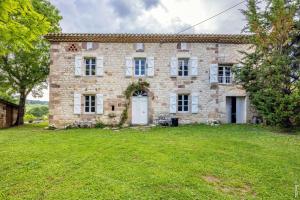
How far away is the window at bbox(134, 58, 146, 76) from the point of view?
51.3 feet

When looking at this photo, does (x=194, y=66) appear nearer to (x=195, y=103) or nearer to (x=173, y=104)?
(x=195, y=103)

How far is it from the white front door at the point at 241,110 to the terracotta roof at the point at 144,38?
3.84 metres

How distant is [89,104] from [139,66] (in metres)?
4.08

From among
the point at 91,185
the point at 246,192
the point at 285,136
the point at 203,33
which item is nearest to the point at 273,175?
the point at 246,192

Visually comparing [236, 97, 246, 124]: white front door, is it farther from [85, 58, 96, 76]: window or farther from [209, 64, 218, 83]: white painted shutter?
[85, 58, 96, 76]: window

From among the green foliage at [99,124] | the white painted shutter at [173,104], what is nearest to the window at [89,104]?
the green foliage at [99,124]

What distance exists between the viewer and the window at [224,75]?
15.9 m

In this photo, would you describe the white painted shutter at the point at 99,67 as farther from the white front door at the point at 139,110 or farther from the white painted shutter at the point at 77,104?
the white front door at the point at 139,110

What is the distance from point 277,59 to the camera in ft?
38.9

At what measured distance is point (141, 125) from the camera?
603 inches

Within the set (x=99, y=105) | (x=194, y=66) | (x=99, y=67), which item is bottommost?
(x=99, y=105)

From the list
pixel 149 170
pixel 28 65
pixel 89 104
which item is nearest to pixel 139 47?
pixel 89 104

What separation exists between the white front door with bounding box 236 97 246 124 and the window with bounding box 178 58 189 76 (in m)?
4.05

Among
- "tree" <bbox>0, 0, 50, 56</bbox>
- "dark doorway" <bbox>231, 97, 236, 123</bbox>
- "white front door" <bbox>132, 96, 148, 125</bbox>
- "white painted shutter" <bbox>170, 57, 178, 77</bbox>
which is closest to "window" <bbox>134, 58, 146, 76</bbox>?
"white front door" <bbox>132, 96, 148, 125</bbox>
